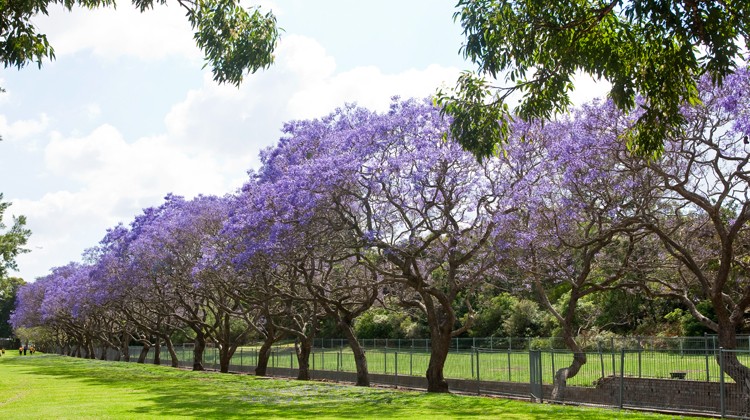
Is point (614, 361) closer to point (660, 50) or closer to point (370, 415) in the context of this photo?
point (370, 415)

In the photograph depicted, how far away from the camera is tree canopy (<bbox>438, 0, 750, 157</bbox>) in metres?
8.99

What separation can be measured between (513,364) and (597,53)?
18.8 m

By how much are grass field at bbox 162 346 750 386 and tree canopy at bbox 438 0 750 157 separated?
10.6 meters

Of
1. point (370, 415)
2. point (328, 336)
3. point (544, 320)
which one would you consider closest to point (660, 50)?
point (370, 415)

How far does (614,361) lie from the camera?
21438mm

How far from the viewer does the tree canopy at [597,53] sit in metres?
8.99

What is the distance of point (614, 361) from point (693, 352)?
2221 millimetres

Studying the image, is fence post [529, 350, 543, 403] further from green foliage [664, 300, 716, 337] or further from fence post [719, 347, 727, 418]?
green foliage [664, 300, 716, 337]

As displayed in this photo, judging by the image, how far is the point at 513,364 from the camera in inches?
1075

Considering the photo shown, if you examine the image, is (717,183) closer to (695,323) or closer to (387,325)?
(695,323)

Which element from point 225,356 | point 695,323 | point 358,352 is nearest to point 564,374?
point 358,352

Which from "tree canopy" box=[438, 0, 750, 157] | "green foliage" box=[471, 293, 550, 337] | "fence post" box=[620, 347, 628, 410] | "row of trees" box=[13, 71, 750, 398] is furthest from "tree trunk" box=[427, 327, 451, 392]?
"green foliage" box=[471, 293, 550, 337]

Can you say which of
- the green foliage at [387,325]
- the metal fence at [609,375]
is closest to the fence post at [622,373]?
the metal fence at [609,375]

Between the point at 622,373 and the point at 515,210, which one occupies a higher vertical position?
the point at 515,210
